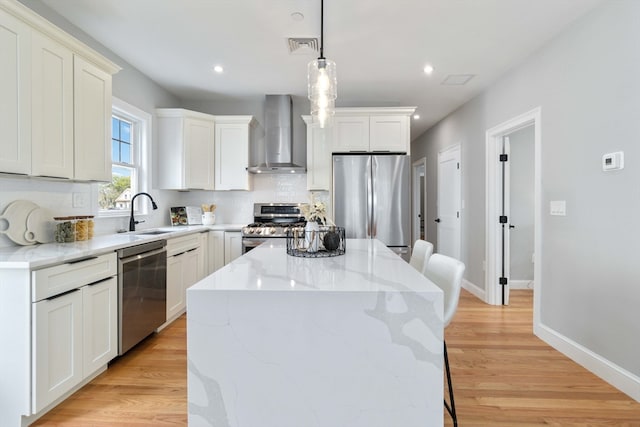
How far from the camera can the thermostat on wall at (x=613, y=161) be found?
2131 millimetres

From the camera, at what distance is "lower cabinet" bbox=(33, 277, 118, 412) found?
172 centimetres

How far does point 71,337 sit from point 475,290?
427 cm

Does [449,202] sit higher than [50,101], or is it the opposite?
[50,101]

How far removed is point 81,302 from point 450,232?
15.6 feet

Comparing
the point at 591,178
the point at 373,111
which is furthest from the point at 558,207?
the point at 373,111

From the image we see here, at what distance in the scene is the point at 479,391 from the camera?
2084 millimetres

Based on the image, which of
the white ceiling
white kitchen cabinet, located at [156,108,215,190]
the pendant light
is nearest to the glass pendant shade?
the pendant light

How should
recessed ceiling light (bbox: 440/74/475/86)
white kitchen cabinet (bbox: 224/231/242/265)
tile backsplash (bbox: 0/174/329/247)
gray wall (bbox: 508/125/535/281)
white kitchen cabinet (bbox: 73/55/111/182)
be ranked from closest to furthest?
tile backsplash (bbox: 0/174/329/247), white kitchen cabinet (bbox: 73/55/111/182), recessed ceiling light (bbox: 440/74/475/86), white kitchen cabinet (bbox: 224/231/242/265), gray wall (bbox: 508/125/535/281)

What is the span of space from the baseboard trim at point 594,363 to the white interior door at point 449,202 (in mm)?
→ 2064

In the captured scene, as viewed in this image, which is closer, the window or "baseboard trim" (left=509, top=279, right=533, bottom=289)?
the window

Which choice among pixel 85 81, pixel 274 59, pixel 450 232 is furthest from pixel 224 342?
pixel 450 232

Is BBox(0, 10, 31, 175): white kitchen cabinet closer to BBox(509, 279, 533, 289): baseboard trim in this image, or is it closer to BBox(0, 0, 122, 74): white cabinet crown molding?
BBox(0, 0, 122, 74): white cabinet crown molding

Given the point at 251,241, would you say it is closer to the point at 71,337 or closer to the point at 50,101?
the point at 71,337

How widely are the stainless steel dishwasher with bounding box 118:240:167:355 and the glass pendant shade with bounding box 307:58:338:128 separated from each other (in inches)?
68.7
